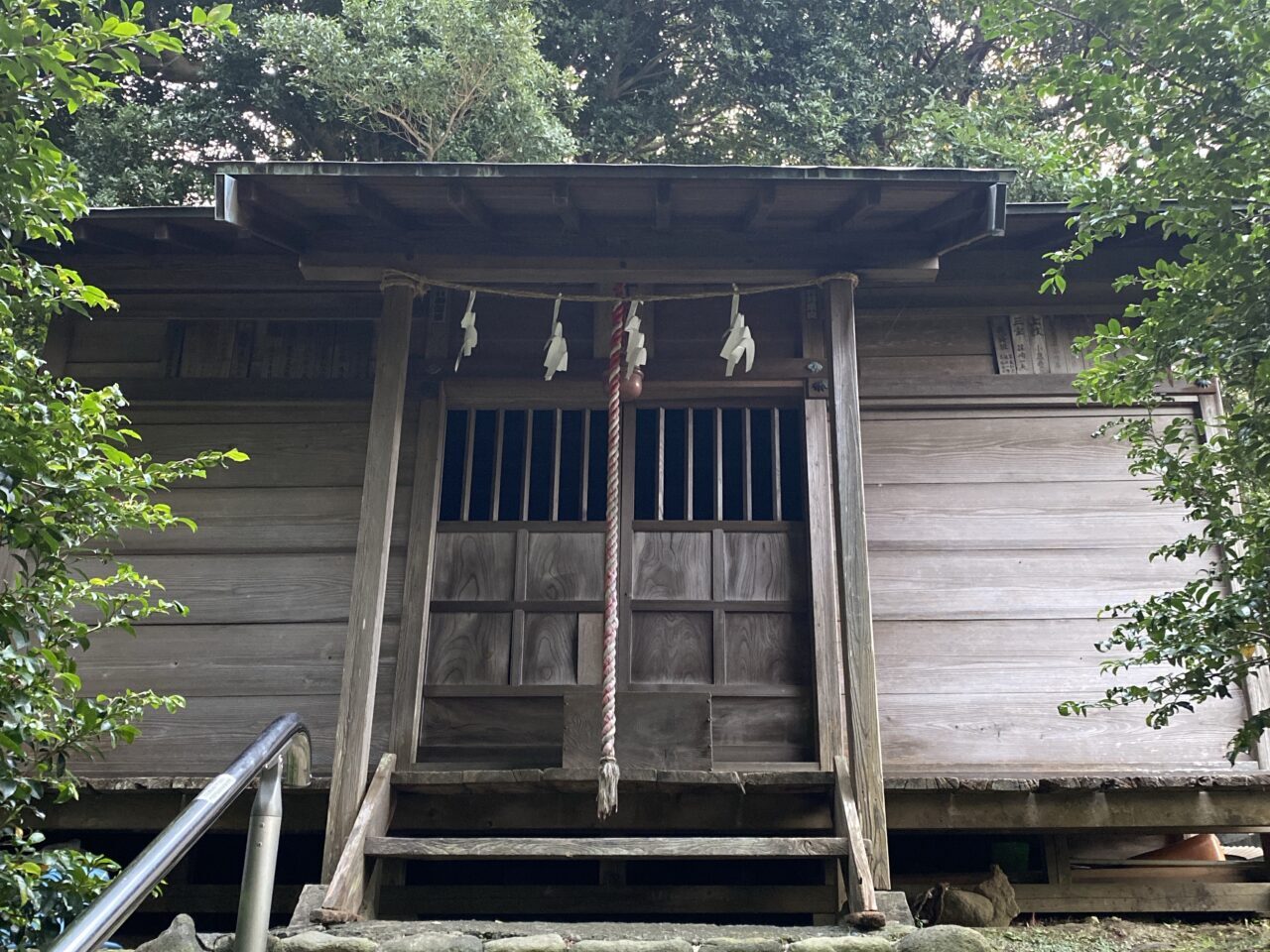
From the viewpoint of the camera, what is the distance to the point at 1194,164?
13.6 feet

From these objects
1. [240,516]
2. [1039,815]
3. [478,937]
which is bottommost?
[478,937]

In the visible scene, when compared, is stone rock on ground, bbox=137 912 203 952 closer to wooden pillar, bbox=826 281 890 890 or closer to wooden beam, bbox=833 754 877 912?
wooden beam, bbox=833 754 877 912

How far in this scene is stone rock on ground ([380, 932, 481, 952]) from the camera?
3775mm

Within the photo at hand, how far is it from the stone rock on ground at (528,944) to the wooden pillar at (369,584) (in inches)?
42.7

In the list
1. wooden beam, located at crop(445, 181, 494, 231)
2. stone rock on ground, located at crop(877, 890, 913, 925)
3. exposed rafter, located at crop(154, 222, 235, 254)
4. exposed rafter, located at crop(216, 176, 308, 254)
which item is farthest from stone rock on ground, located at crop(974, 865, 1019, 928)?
exposed rafter, located at crop(154, 222, 235, 254)

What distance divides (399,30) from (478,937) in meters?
8.59

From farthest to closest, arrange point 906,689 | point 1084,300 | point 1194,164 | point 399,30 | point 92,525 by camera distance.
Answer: point 399,30 < point 1084,300 < point 906,689 < point 1194,164 < point 92,525

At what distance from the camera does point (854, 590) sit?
4902 millimetres

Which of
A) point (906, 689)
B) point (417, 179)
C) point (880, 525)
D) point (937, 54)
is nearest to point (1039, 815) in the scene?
point (906, 689)

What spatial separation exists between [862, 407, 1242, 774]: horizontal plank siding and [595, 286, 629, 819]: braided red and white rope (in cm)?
180

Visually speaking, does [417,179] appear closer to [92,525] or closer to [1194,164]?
[92,525]

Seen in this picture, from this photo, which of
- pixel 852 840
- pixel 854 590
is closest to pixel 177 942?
pixel 852 840

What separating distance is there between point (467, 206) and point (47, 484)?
2492mm

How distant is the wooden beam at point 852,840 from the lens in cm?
420
